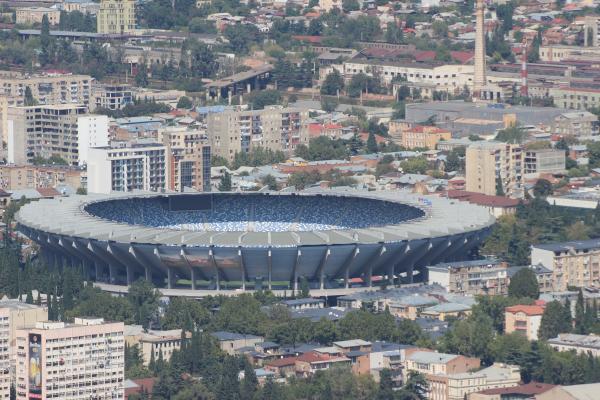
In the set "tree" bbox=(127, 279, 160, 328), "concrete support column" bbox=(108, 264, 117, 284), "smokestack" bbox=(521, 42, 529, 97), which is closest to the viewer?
"tree" bbox=(127, 279, 160, 328)

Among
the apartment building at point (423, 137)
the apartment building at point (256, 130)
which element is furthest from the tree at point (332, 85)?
the apartment building at point (423, 137)

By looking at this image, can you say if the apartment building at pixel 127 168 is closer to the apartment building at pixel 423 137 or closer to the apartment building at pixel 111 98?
the apartment building at pixel 423 137

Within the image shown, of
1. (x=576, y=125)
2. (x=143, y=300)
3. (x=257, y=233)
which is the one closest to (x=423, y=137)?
(x=576, y=125)

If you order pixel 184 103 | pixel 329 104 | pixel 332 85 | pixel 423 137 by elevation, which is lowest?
pixel 332 85

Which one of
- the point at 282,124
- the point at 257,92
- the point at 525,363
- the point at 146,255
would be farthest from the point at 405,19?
the point at 525,363

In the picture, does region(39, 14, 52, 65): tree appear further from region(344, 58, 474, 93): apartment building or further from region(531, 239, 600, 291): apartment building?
region(531, 239, 600, 291): apartment building

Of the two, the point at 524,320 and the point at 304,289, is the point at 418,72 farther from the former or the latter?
the point at 524,320

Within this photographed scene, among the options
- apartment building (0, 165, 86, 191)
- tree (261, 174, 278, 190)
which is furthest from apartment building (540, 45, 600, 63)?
apartment building (0, 165, 86, 191)
